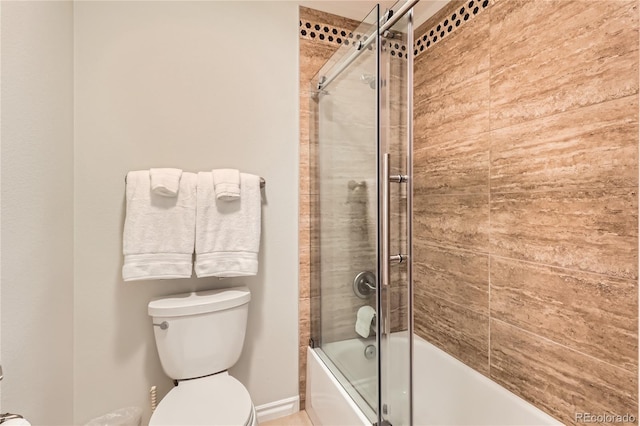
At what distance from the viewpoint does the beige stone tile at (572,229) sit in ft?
3.11

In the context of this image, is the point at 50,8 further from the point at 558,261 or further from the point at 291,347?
the point at 558,261

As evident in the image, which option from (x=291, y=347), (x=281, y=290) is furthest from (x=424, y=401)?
(x=281, y=290)

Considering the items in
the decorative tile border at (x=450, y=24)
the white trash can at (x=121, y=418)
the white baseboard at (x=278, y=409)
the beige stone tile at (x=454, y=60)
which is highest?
the decorative tile border at (x=450, y=24)

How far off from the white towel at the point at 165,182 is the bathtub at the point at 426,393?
1008 millimetres

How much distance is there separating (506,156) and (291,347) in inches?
56.0

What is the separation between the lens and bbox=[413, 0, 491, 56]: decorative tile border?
1.46 meters

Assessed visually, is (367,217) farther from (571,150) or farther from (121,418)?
(121,418)

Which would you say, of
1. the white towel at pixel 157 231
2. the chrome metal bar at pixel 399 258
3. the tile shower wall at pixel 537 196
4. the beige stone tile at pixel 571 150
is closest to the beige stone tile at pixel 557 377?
the tile shower wall at pixel 537 196

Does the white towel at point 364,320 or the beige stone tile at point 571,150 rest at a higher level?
the beige stone tile at point 571,150

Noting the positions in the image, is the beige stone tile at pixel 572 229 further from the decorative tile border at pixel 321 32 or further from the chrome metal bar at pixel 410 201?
the decorative tile border at pixel 321 32

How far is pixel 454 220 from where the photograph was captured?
1594 mm

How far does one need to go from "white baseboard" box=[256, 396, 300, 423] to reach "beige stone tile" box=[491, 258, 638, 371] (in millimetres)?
1130

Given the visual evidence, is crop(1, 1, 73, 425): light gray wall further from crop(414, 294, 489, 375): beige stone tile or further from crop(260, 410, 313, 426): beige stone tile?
crop(414, 294, 489, 375): beige stone tile

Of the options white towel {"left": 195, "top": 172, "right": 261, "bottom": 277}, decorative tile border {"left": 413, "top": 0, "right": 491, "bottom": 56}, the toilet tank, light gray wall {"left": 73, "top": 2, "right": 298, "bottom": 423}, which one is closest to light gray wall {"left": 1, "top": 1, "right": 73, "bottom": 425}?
light gray wall {"left": 73, "top": 2, "right": 298, "bottom": 423}
